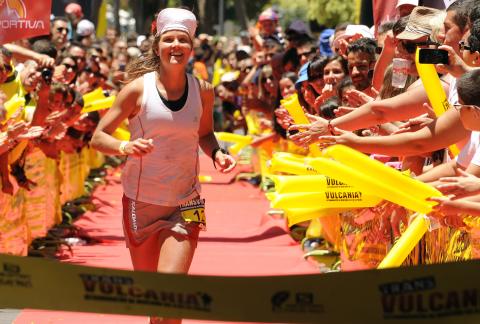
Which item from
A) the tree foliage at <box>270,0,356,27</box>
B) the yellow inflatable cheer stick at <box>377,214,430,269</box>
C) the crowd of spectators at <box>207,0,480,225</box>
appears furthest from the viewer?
the tree foliage at <box>270,0,356,27</box>

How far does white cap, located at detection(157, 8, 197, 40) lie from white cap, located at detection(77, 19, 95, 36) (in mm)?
14192

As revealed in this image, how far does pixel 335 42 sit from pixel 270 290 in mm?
7604

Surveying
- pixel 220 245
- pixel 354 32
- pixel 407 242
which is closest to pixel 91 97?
pixel 220 245

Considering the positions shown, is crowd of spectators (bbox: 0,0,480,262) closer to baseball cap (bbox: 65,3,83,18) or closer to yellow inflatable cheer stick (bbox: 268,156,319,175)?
yellow inflatable cheer stick (bbox: 268,156,319,175)

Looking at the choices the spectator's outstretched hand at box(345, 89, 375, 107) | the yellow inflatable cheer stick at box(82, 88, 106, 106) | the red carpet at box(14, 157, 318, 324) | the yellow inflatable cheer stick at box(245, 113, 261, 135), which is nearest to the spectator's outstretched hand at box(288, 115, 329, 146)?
the spectator's outstretched hand at box(345, 89, 375, 107)

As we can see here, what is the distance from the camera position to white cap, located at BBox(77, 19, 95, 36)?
21.9 m

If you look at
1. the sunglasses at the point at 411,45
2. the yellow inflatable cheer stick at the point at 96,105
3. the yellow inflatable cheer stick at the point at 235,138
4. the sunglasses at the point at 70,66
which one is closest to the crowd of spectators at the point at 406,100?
the sunglasses at the point at 411,45

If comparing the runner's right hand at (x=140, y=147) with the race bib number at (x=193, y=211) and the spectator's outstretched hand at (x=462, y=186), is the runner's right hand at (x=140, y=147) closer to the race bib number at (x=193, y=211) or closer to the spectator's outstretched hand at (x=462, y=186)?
the race bib number at (x=193, y=211)

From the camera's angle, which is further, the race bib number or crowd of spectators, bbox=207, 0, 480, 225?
the race bib number

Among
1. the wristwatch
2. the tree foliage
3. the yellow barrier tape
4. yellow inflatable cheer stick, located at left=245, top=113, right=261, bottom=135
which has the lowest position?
the yellow barrier tape

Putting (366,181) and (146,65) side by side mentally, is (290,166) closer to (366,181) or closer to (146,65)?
(146,65)

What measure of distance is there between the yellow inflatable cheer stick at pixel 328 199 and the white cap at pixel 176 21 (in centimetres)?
145

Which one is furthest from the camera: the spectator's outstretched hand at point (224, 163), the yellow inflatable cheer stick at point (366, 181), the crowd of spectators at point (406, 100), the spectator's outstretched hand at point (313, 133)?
the spectator's outstretched hand at point (224, 163)

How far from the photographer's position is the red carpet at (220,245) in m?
11.9
